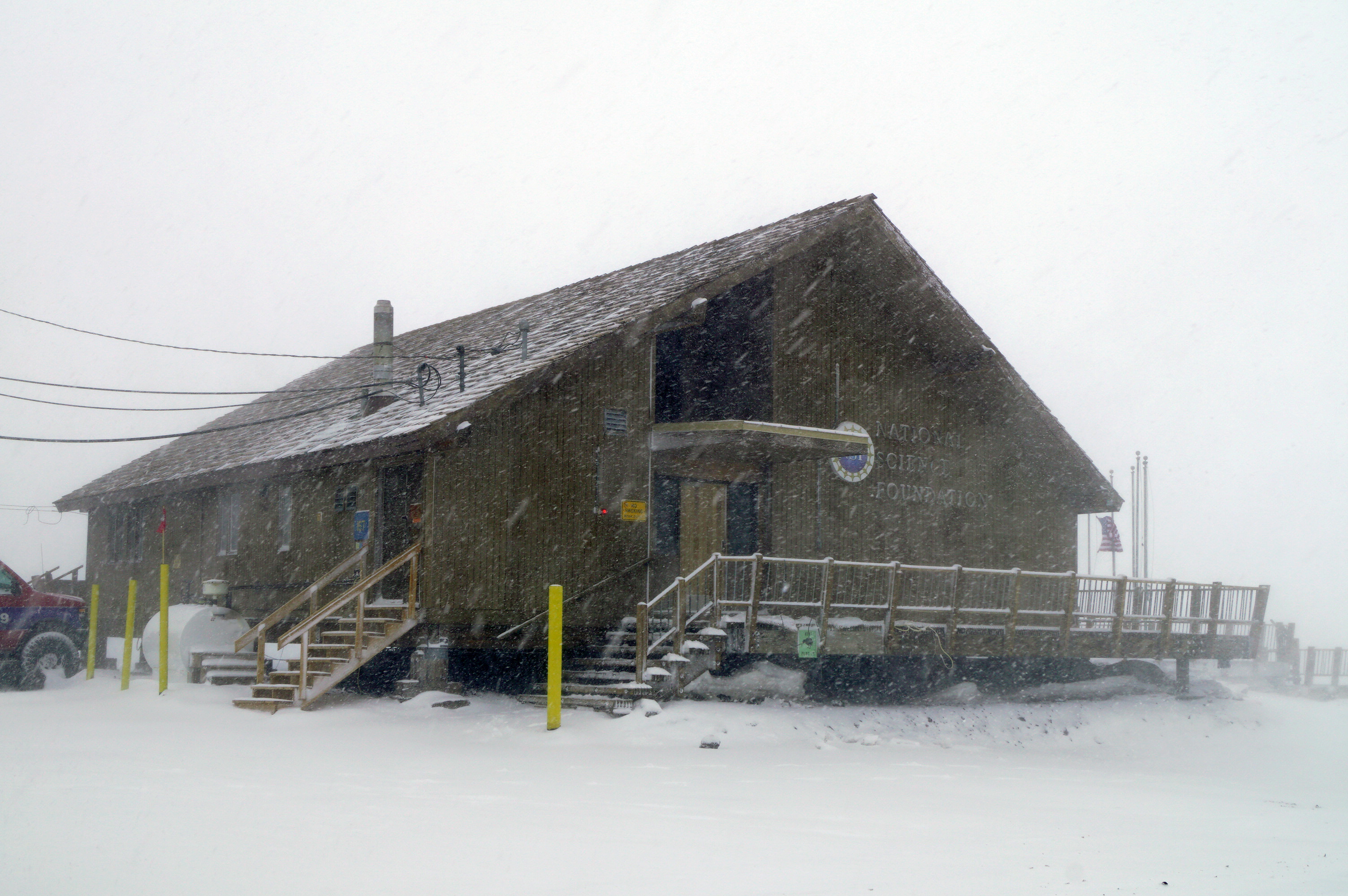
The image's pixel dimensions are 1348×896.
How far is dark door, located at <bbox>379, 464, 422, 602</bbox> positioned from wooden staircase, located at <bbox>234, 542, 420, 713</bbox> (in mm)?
681

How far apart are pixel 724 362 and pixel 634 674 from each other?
6.71 meters

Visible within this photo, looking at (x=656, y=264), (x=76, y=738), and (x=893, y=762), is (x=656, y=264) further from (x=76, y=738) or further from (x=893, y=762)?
(x=76, y=738)

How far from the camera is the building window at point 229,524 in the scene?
75.7 feet

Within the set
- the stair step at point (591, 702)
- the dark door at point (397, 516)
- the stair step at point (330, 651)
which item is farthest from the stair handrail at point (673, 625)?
the dark door at point (397, 516)

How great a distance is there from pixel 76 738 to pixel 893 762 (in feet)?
28.3

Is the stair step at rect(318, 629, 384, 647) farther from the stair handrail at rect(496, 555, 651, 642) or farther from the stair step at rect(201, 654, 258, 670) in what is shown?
the stair step at rect(201, 654, 258, 670)

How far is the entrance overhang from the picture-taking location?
17.8 meters

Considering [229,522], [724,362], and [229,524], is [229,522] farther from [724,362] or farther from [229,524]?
[724,362]

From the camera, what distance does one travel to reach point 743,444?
18391 millimetres

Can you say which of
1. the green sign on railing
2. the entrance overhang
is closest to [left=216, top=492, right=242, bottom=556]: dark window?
the entrance overhang

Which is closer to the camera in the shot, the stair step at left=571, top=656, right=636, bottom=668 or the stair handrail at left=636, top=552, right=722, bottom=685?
the stair handrail at left=636, top=552, right=722, bottom=685

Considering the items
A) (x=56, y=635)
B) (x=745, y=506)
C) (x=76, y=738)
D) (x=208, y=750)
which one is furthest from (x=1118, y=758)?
(x=56, y=635)

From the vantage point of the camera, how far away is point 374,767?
10.8 meters

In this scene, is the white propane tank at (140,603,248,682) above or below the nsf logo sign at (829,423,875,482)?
below
